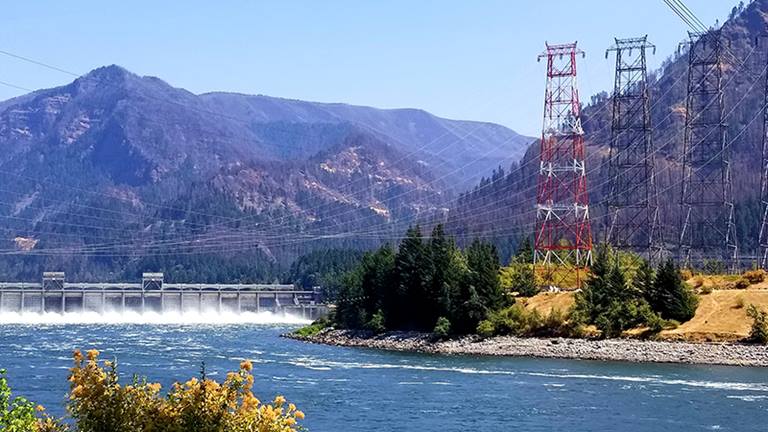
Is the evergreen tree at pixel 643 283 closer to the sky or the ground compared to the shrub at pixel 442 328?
closer to the sky

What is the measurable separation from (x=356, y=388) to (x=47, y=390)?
53.8 feet

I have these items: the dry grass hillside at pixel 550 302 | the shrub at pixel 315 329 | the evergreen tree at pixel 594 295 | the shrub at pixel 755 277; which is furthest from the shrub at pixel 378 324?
the shrub at pixel 755 277

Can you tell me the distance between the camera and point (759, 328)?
78.1 meters

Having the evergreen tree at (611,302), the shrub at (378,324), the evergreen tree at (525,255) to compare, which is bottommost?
the shrub at (378,324)

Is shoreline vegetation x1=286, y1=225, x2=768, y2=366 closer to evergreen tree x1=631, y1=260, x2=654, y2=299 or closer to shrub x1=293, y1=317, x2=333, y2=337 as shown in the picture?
evergreen tree x1=631, y1=260, x2=654, y2=299

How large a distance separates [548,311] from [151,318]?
98.4 m

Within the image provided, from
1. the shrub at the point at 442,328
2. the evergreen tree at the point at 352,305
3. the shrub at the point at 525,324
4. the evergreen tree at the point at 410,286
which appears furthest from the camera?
the evergreen tree at the point at 352,305

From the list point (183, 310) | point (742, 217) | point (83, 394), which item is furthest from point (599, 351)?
point (183, 310)

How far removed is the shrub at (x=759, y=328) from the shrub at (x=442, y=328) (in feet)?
84.0

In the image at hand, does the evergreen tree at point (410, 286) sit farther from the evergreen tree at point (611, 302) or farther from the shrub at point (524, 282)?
the evergreen tree at point (611, 302)

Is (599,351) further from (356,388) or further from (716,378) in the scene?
(356,388)

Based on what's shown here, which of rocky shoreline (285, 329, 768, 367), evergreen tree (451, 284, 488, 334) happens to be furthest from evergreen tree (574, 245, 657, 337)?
evergreen tree (451, 284, 488, 334)

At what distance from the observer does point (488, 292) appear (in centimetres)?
9494

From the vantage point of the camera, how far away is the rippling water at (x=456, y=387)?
163 feet
